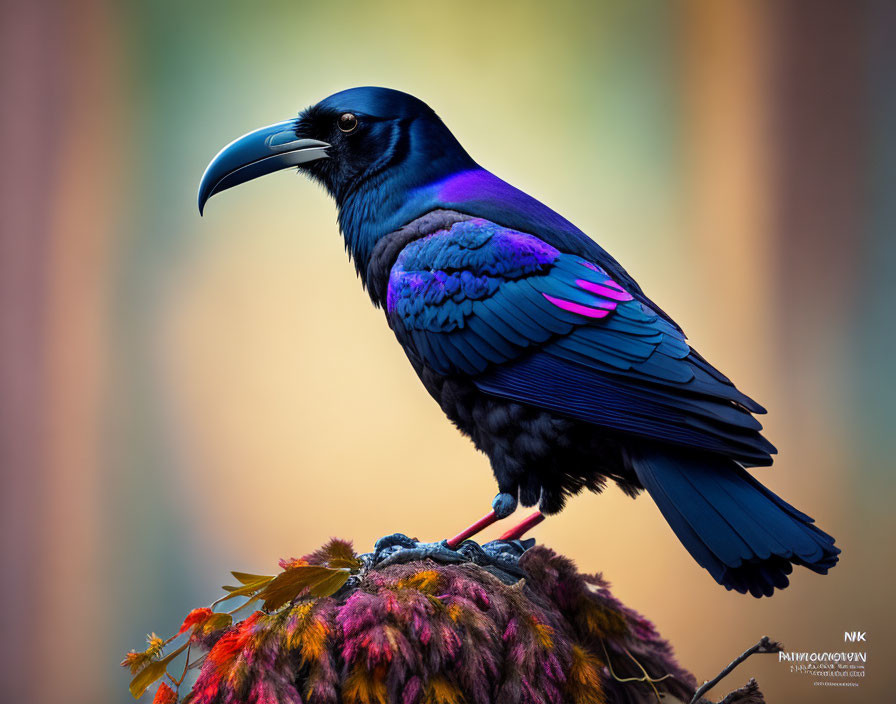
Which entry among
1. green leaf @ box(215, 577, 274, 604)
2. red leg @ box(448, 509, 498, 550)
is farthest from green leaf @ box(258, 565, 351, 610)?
red leg @ box(448, 509, 498, 550)

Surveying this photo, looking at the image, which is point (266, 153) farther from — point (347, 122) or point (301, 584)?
point (301, 584)

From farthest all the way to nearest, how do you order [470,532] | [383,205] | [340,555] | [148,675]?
1. [383,205]
2. [470,532]
3. [340,555]
4. [148,675]

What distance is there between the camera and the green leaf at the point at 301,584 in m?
1.47

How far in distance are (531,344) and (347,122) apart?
77 cm

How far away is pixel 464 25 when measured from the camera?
111 inches

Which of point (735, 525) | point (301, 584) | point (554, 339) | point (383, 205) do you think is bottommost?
point (735, 525)

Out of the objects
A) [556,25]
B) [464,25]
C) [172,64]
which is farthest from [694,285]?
[172,64]

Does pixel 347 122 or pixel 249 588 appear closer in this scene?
pixel 249 588

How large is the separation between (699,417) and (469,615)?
1.90 ft

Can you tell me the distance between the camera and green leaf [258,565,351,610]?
147cm

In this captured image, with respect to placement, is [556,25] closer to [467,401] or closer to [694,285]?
[694,285]

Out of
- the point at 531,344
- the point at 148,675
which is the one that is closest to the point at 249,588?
the point at 148,675

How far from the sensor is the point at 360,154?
2047 millimetres

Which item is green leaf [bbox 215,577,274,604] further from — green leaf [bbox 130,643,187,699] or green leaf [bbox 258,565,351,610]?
green leaf [bbox 130,643,187,699]
